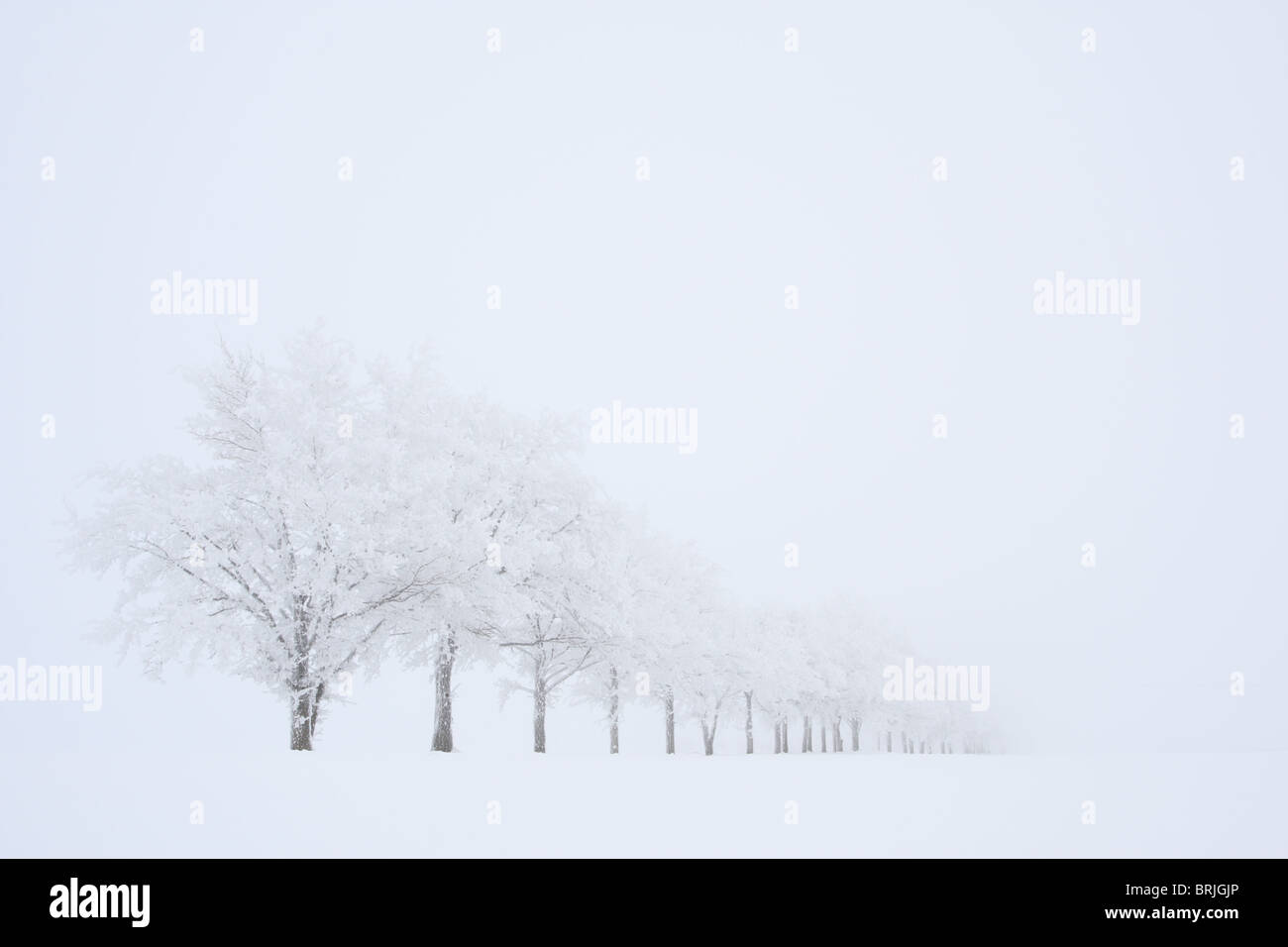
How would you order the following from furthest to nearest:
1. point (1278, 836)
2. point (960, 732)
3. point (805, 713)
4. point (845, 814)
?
point (960, 732) < point (805, 713) < point (845, 814) < point (1278, 836)

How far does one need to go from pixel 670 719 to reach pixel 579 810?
2985 centimetres

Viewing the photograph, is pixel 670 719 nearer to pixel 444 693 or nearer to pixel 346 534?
pixel 444 693

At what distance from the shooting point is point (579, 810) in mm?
15242

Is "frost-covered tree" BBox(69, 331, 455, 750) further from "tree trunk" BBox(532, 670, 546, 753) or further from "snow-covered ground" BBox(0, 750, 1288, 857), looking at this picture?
"tree trunk" BBox(532, 670, 546, 753)

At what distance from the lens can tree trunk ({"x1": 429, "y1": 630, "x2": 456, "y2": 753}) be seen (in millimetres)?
27281

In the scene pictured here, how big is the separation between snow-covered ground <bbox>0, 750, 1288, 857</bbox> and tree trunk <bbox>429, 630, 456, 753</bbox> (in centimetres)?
627

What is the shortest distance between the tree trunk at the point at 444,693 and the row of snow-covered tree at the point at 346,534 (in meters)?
0.07

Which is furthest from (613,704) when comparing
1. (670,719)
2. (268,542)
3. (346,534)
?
(268,542)

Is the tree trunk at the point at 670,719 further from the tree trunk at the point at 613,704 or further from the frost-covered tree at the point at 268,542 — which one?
the frost-covered tree at the point at 268,542

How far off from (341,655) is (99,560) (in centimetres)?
703

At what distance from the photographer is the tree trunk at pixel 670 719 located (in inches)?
1698

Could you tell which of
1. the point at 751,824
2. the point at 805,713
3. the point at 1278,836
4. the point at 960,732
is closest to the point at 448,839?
the point at 751,824

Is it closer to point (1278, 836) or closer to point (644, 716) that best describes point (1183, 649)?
point (644, 716)

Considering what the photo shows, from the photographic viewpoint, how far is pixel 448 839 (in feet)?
43.2
